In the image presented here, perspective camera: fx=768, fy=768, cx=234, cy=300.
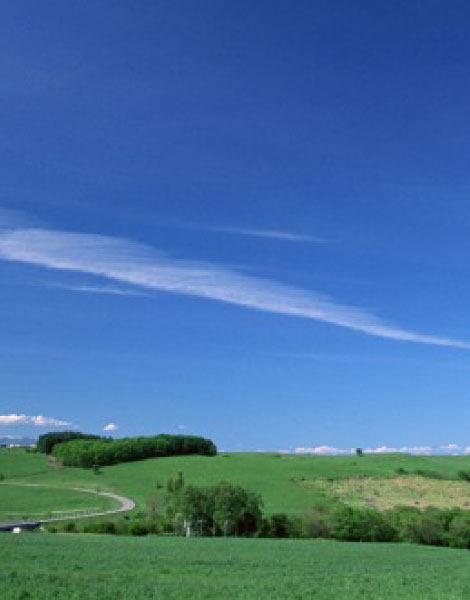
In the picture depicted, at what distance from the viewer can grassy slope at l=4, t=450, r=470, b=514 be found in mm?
145750

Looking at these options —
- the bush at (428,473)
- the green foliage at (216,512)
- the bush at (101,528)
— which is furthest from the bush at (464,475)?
the bush at (101,528)

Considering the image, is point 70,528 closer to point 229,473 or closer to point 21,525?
point 21,525

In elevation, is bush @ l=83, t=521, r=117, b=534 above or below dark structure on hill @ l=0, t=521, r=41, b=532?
above

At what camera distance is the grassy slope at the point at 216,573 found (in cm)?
3222

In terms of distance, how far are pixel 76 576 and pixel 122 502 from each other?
318 feet

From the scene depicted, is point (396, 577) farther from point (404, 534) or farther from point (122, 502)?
point (122, 502)

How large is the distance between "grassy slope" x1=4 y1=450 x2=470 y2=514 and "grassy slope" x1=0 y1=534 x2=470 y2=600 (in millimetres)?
77410

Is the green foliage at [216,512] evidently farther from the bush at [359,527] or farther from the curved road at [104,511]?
the curved road at [104,511]

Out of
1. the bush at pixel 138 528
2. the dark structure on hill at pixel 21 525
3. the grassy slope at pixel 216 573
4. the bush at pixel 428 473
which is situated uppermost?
the bush at pixel 428 473

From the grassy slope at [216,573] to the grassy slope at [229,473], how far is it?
77.4 m

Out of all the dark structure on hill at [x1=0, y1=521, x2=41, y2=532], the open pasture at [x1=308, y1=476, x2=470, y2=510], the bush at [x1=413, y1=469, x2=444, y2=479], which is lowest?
the dark structure on hill at [x1=0, y1=521, x2=41, y2=532]

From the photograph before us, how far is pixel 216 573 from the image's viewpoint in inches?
1574

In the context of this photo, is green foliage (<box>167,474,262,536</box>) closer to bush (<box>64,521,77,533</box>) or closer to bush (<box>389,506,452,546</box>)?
bush (<box>64,521,77,533</box>)

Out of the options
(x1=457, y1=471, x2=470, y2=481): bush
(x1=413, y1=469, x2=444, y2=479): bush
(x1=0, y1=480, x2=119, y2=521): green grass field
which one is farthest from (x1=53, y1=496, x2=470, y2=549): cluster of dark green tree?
(x1=457, y1=471, x2=470, y2=481): bush
